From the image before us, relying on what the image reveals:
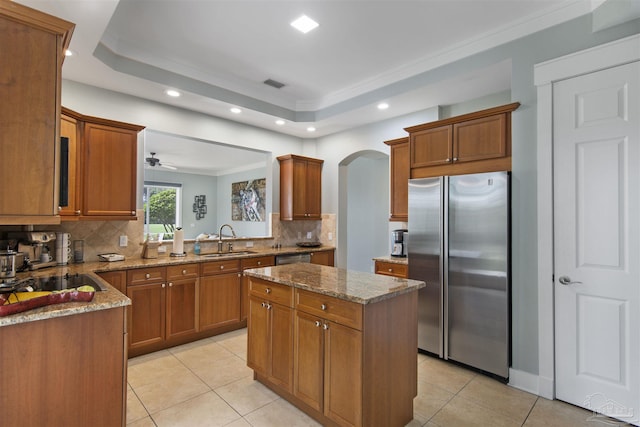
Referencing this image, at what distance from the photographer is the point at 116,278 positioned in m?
3.09

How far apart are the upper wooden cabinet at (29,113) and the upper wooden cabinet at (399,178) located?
3.29 metres

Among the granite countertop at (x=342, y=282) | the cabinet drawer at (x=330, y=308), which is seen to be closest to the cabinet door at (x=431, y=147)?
the granite countertop at (x=342, y=282)

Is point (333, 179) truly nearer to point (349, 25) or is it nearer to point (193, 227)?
point (349, 25)

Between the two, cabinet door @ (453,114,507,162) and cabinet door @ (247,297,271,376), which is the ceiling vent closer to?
cabinet door @ (453,114,507,162)

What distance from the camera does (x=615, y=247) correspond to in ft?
7.63

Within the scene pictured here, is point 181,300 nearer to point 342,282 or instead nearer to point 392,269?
point 342,282

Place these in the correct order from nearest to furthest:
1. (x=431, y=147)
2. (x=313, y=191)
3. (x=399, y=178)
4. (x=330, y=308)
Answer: (x=330, y=308)
(x=431, y=147)
(x=399, y=178)
(x=313, y=191)

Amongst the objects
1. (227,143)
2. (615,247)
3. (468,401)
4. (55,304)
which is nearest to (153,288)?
(55,304)

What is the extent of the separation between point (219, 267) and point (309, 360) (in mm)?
2014

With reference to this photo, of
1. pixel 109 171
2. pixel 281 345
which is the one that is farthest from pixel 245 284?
pixel 109 171

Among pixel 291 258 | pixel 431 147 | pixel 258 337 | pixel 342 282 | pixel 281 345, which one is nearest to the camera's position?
pixel 342 282

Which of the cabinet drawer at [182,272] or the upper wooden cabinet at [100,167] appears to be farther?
the cabinet drawer at [182,272]

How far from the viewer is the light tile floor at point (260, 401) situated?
2.27 m

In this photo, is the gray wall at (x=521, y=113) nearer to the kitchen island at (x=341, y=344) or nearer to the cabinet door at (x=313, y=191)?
the kitchen island at (x=341, y=344)
